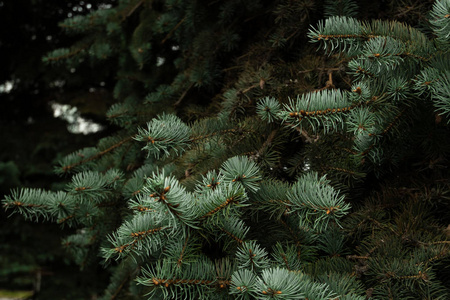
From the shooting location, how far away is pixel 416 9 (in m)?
1.16

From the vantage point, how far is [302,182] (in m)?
0.78

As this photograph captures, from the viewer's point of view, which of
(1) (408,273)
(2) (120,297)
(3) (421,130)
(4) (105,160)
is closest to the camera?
(1) (408,273)

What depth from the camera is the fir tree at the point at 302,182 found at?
707 mm

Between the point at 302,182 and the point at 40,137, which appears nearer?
the point at 302,182

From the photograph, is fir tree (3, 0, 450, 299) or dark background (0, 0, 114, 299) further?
dark background (0, 0, 114, 299)

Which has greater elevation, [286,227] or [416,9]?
[416,9]

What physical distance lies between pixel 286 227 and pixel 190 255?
0.25 metres

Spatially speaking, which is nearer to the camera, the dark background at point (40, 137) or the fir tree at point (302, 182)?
the fir tree at point (302, 182)

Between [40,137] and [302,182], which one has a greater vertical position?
[40,137]

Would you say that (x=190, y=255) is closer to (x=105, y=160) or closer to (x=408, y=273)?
(x=408, y=273)

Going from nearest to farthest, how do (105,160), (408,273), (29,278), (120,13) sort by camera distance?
1. (408,273)
2. (105,160)
3. (120,13)
4. (29,278)

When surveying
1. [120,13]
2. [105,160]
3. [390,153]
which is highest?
[120,13]

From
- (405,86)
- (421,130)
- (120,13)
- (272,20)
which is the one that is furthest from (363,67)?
(120,13)

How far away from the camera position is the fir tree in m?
0.71
